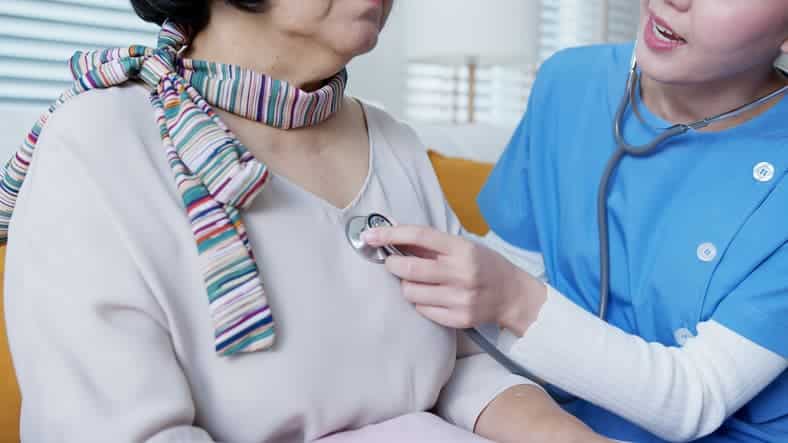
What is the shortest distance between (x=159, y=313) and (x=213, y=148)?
0.53 ft

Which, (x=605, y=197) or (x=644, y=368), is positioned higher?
(x=605, y=197)

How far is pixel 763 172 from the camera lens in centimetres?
103

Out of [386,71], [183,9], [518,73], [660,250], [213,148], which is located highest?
[183,9]

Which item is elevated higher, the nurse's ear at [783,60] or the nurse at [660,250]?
the nurse's ear at [783,60]

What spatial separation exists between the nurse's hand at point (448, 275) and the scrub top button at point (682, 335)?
29 cm

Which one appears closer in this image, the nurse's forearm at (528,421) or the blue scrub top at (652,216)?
the nurse's forearm at (528,421)

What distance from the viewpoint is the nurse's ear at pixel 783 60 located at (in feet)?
3.31

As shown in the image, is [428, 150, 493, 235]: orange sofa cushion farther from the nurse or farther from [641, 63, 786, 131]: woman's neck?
[641, 63, 786, 131]: woman's neck

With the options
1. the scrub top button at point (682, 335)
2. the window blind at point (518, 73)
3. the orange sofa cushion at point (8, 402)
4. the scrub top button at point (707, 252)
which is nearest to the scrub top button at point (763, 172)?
the scrub top button at point (707, 252)

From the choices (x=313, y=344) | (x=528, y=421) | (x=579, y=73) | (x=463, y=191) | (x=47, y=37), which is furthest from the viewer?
(x=47, y=37)

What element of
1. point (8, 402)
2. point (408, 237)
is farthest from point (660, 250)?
point (8, 402)

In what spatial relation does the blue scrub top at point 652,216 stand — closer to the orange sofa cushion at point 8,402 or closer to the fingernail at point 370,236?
the fingernail at point 370,236

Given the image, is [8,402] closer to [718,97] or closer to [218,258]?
[218,258]

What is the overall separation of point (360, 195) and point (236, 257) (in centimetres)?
23
